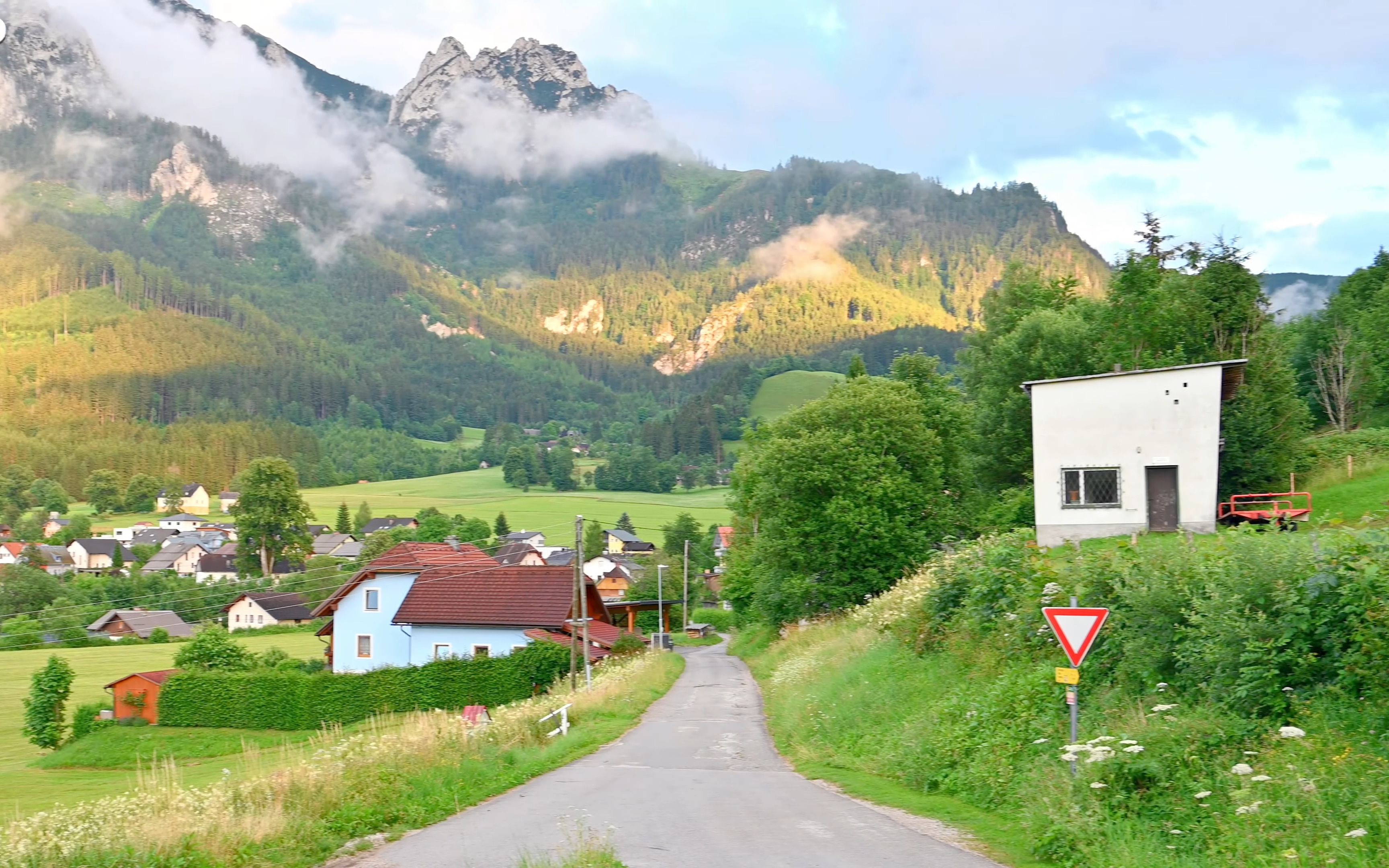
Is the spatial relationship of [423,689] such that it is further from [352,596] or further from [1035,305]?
[1035,305]

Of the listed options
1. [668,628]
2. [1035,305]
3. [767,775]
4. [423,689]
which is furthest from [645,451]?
[767,775]

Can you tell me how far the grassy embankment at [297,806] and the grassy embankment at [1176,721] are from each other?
206 inches

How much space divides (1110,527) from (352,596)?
35.6m

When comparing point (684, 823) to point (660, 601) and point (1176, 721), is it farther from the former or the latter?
point (660, 601)

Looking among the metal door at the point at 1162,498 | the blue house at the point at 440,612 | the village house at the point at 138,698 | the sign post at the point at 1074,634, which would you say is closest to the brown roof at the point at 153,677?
the village house at the point at 138,698

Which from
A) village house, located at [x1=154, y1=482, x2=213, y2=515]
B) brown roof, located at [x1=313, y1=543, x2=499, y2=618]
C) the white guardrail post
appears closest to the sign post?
the white guardrail post

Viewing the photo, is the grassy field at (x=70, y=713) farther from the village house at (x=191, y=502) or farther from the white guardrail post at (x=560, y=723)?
the village house at (x=191, y=502)

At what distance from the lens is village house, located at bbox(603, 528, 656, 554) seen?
131875 millimetres

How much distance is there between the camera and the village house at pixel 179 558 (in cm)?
12156

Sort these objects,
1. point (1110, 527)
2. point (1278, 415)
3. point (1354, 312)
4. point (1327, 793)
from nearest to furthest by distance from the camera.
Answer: point (1327, 793), point (1110, 527), point (1278, 415), point (1354, 312)

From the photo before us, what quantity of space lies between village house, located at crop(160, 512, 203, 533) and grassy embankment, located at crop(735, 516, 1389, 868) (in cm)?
15734

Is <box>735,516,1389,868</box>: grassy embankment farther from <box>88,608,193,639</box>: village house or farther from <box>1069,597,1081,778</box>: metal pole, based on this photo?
<box>88,608,193,639</box>: village house

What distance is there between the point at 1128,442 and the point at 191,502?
173498 millimetres

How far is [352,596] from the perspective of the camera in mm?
48469
